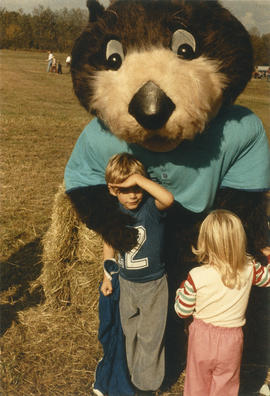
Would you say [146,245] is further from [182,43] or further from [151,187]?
[182,43]

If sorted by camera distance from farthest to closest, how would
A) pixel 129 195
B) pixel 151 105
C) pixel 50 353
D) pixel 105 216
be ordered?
pixel 50 353, pixel 105 216, pixel 129 195, pixel 151 105

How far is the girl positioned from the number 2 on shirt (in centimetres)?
21

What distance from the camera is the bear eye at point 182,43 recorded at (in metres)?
1.47

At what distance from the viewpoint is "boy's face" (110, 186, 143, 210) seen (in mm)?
1812

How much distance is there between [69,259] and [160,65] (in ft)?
5.05

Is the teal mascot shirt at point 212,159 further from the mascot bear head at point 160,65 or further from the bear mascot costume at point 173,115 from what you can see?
the mascot bear head at point 160,65

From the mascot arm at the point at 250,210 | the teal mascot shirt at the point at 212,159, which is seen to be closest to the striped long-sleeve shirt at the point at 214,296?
the mascot arm at the point at 250,210

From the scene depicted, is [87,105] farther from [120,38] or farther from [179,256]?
[179,256]

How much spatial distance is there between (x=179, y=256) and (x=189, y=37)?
102 centimetres

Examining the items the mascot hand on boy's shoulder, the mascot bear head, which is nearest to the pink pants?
the mascot hand on boy's shoulder

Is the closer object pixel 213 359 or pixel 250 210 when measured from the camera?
pixel 213 359

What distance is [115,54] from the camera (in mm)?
1511

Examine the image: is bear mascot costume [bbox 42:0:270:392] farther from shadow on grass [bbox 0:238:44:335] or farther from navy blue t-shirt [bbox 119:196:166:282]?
shadow on grass [bbox 0:238:44:335]

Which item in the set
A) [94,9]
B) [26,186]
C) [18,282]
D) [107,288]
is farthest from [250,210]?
[26,186]
